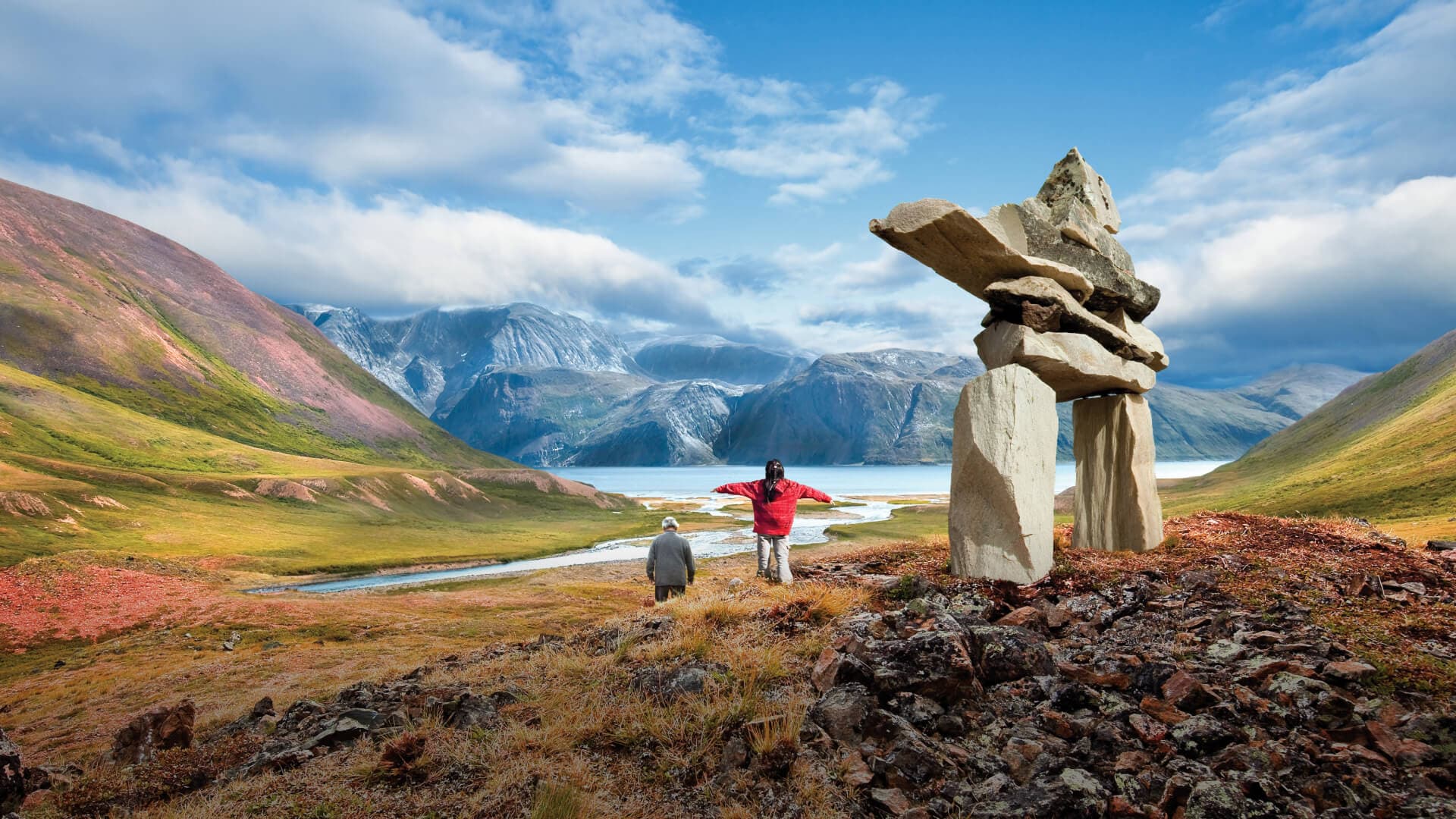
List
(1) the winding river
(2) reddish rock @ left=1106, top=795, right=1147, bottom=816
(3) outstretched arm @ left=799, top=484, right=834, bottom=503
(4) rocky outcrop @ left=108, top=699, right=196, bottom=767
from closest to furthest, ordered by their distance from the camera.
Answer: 1. (2) reddish rock @ left=1106, top=795, right=1147, bottom=816
2. (4) rocky outcrop @ left=108, top=699, right=196, bottom=767
3. (3) outstretched arm @ left=799, top=484, right=834, bottom=503
4. (1) the winding river

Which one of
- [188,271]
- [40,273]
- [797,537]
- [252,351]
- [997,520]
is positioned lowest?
[797,537]

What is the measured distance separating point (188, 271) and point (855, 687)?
247 metres

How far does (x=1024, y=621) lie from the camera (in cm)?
1000

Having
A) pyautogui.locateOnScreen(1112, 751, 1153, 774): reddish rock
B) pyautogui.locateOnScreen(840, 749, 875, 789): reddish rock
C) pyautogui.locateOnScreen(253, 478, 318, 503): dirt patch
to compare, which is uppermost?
pyautogui.locateOnScreen(253, 478, 318, 503): dirt patch

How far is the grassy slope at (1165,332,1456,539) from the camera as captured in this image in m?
32.8

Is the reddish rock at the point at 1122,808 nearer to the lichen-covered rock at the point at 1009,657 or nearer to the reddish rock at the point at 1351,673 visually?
the lichen-covered rock at the point at 1009,657

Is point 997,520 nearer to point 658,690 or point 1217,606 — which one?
point 1217,606

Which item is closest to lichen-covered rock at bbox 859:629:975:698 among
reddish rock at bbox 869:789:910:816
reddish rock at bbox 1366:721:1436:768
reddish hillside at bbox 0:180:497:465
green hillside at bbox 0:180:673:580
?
reddish rock at bbox 869:789:910:816

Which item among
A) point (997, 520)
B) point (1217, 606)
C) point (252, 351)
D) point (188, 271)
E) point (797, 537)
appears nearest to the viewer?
point (1217, 606)

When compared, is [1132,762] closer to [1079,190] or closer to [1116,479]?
[1116,479]

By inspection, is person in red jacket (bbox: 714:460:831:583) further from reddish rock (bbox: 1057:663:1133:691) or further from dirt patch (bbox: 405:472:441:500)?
dirt patch (bbox: 405:472:441:500)

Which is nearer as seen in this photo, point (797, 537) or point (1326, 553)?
point (1326, 553)

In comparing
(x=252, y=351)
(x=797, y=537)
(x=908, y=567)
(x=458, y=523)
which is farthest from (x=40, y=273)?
(x=908, y=567)

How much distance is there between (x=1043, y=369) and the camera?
14.4m
